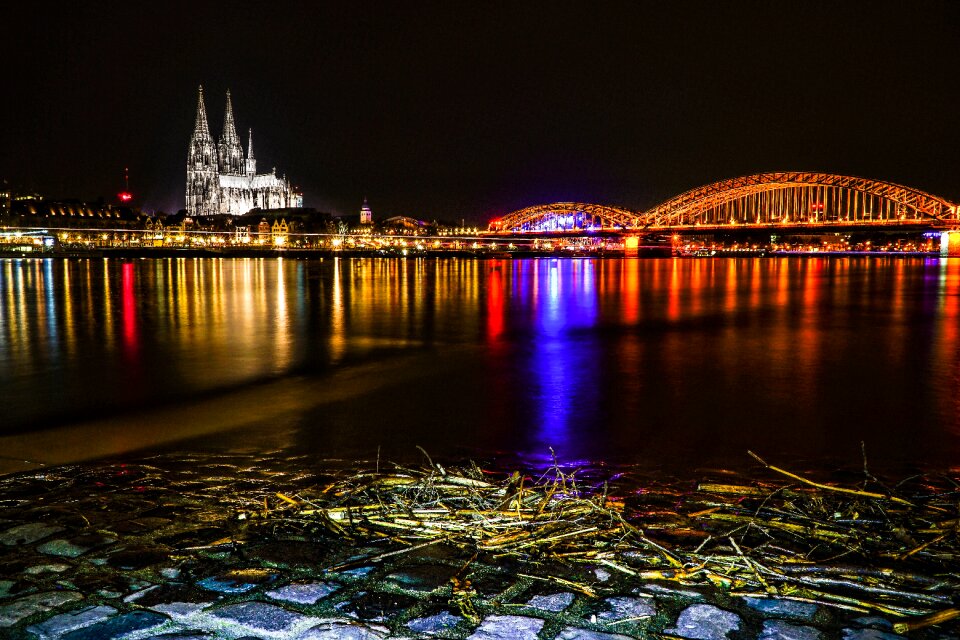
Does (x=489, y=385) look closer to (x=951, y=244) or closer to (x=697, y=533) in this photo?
(x=697, y=533)

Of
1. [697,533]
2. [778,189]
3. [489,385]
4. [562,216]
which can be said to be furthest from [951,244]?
[697,533]

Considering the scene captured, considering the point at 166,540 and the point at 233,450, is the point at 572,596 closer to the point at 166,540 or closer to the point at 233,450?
the point at 166,540

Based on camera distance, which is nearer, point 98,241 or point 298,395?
point 298,395

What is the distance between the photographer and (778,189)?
398 ft

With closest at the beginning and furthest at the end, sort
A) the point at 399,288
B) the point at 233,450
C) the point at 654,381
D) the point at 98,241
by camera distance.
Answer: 1. the point at 233,450
2. the point at 654,381
3. the point at 399,288
4. the point at 98,241

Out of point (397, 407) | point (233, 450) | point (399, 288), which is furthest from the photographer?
point (399, 288)

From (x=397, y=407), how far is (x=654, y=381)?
3874mm

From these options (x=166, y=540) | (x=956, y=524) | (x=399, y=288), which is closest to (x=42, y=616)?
(x=166, y=540)

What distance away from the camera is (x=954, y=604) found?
297 centimetres

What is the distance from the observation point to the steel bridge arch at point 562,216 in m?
141

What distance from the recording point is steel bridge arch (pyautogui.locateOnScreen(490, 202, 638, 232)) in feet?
462

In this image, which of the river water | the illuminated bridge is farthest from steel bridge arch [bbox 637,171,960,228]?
the river water

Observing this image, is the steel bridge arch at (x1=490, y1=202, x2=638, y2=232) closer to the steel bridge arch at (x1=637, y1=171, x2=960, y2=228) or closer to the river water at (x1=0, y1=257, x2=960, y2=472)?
the steel bridge arch at (x1=637, y1=171, x2=960, y2=228)

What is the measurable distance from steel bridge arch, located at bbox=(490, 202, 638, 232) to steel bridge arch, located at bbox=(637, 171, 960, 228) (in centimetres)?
449
